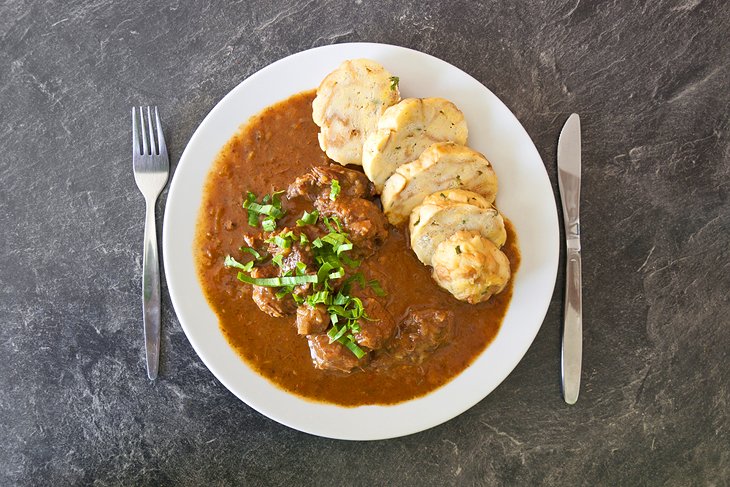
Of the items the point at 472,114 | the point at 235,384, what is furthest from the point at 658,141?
the point at 235,384

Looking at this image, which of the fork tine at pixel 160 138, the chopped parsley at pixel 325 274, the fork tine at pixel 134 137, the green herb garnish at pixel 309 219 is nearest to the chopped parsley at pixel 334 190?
the chopped parsley at pixel 325 274

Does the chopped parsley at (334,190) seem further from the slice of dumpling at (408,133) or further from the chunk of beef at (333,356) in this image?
the chunk of beef at (333,356)

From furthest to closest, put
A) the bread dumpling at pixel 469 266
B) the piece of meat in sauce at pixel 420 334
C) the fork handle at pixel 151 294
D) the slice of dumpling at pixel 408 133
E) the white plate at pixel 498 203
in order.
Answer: the fork handle at pixel 151 294 → the white plate at pixel 498 203 → the piece of meat in sauce at pixel 420 334 → the slice of dumpling at pixel 408 133 → the bread dumpling at pixel 469 266

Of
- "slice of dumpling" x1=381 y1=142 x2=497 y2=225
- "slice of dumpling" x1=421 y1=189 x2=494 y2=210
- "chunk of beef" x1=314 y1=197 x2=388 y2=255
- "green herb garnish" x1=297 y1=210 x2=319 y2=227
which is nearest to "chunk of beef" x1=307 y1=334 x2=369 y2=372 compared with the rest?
"chunk of beef" x1=314 y1=197 x2=388 y2=255

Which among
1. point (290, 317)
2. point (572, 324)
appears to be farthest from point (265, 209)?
point (572, 324)

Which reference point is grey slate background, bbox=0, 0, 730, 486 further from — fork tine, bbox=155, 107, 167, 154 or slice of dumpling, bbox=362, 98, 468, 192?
slice of dumpling, bbox=362, 98, 468, 192

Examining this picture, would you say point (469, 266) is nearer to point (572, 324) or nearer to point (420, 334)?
point (420, 334)
